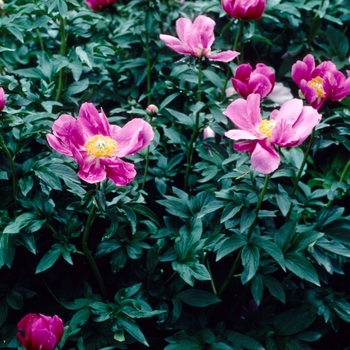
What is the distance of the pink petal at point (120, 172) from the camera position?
95 cm

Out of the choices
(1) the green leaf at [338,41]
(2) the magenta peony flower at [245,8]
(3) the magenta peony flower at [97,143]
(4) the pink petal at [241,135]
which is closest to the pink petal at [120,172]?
(3) the magenta peony flower at [97,143]

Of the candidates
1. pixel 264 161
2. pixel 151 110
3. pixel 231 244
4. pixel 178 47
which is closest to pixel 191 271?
pixel 231 244

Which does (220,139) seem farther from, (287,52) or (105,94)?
(287,52)

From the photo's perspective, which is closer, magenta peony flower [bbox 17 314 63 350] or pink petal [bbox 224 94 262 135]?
magenta peony flower [bbox 17 314 63 350]

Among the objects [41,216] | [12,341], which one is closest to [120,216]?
[41,216]

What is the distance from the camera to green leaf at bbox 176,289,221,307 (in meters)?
1.17

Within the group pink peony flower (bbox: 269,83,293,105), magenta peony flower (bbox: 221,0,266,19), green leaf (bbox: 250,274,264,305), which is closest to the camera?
green leaf (bbox: 250,274,264,305)

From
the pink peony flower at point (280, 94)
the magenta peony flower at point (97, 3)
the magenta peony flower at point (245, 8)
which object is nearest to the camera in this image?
the magenta peony flower at point (245, 8)

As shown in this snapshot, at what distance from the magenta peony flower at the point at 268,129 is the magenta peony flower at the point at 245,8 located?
322mm

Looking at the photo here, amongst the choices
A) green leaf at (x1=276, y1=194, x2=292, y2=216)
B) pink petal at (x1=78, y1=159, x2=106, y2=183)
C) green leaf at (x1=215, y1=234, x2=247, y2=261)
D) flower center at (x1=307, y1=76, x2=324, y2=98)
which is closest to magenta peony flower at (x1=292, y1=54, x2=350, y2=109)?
flower center at (x1=307, y1=76, x2=324, y2=98)

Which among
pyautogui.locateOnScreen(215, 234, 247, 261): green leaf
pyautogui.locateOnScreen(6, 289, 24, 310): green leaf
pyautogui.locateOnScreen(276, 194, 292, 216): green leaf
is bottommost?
pyautogui.locateOnScreen(6, 289, 24, 310): green leaf

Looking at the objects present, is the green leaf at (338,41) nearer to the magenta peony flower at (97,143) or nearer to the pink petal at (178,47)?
the pink petal at (178,47)

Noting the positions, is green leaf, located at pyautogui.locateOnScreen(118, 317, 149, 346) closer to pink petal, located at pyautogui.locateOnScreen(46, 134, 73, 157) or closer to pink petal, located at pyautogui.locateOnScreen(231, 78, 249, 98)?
pink petal, located at pyautogui.locateOnScreen(46, 134, 73, 157)

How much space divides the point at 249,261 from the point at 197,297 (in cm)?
16
